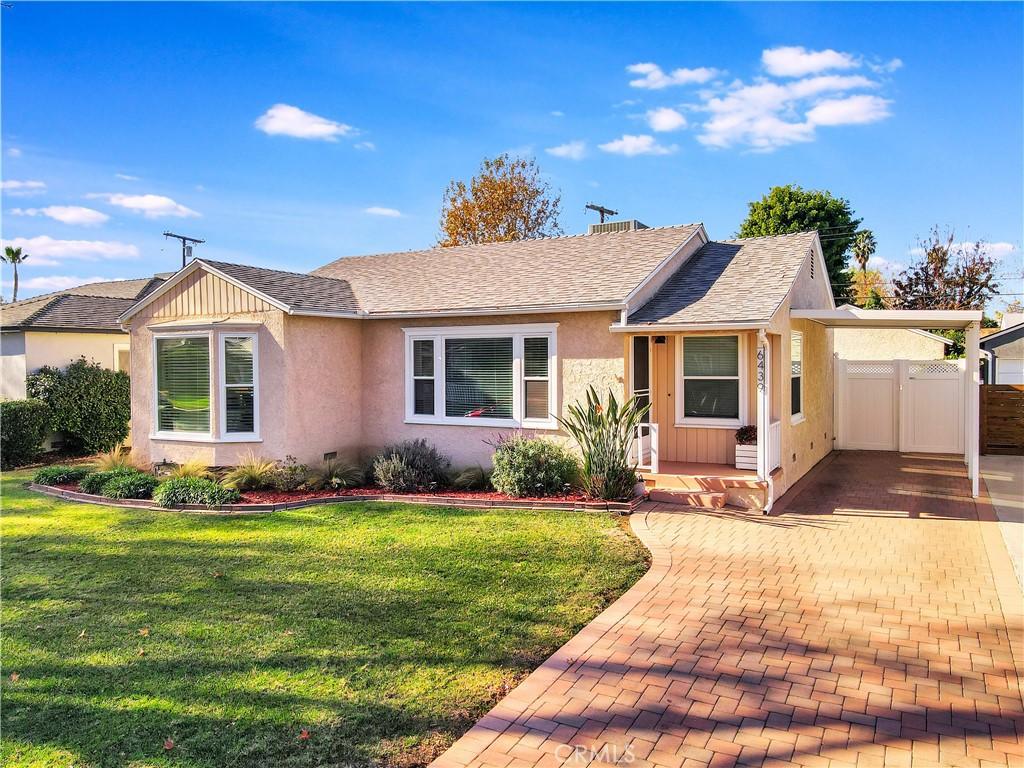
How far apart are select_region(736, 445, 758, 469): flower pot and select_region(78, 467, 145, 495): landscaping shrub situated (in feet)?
37.4

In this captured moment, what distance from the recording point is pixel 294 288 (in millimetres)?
14219

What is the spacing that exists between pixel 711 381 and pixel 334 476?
7481mm

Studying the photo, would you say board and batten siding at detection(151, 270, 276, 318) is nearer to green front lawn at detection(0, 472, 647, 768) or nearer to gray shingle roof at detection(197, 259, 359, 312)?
gray shingle roof at detection(197, 259, 359, 312)

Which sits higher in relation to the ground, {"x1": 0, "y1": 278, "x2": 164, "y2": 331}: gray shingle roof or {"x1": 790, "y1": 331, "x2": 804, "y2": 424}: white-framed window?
{"x1": 0, "y1": 278, "x2": 164, "y2": 331}: gray shingle roof

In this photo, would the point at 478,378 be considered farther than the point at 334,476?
Yes

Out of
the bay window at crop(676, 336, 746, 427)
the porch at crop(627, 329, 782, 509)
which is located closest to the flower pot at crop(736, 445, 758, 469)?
the porch at crop(627, 329, 782, 509)

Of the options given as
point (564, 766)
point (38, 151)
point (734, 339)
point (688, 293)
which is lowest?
point (564, 766)

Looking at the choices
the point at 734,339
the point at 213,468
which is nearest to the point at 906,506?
the point at 734,339

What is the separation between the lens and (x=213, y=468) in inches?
520

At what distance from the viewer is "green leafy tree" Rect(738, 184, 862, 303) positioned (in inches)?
1367

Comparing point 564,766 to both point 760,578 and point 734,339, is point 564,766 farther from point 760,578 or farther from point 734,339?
point 734,339

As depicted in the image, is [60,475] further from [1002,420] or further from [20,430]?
[1002,420]

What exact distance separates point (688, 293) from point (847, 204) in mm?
28121

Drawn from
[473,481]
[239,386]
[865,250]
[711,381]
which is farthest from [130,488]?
[865,250]
